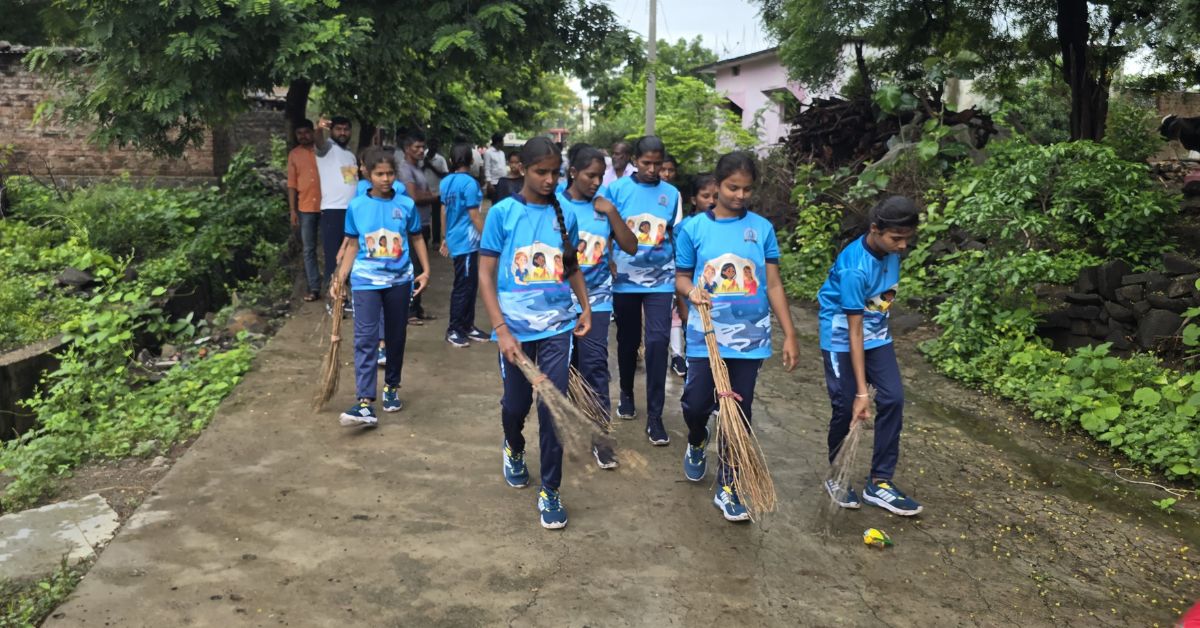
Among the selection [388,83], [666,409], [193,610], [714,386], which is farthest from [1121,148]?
[193,610]

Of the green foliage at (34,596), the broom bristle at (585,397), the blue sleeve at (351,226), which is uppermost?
the blue sleeve at (351,226)

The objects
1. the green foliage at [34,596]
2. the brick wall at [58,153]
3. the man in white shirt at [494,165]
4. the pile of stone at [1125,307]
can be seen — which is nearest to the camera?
the green foliage at [34,596]

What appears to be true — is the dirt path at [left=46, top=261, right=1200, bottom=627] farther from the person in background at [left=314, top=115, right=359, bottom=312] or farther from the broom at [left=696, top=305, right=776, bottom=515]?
the person in background at [left=314, top=115, right=359, bottom=312]

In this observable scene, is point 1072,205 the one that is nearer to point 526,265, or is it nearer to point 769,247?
point 769,247

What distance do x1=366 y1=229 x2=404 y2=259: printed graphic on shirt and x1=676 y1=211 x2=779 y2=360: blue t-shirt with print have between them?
199 cm

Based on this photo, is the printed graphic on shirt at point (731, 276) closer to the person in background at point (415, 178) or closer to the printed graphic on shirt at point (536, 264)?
the printed graphic on shirt at point (536, 264)

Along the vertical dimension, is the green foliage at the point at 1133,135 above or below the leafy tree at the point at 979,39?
below

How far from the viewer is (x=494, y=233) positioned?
387 centimetres

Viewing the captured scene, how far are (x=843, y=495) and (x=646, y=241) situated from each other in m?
1.76

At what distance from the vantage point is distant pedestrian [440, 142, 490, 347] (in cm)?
702

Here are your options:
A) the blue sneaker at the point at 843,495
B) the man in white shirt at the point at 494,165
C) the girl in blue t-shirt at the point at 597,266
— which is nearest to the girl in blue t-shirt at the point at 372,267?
the girl in blue t-shirt at the point at 597,266

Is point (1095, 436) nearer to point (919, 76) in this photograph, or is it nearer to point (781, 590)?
point (781, 590)

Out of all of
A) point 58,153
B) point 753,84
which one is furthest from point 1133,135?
point 753,84

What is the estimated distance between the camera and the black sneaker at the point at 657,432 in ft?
16.9
